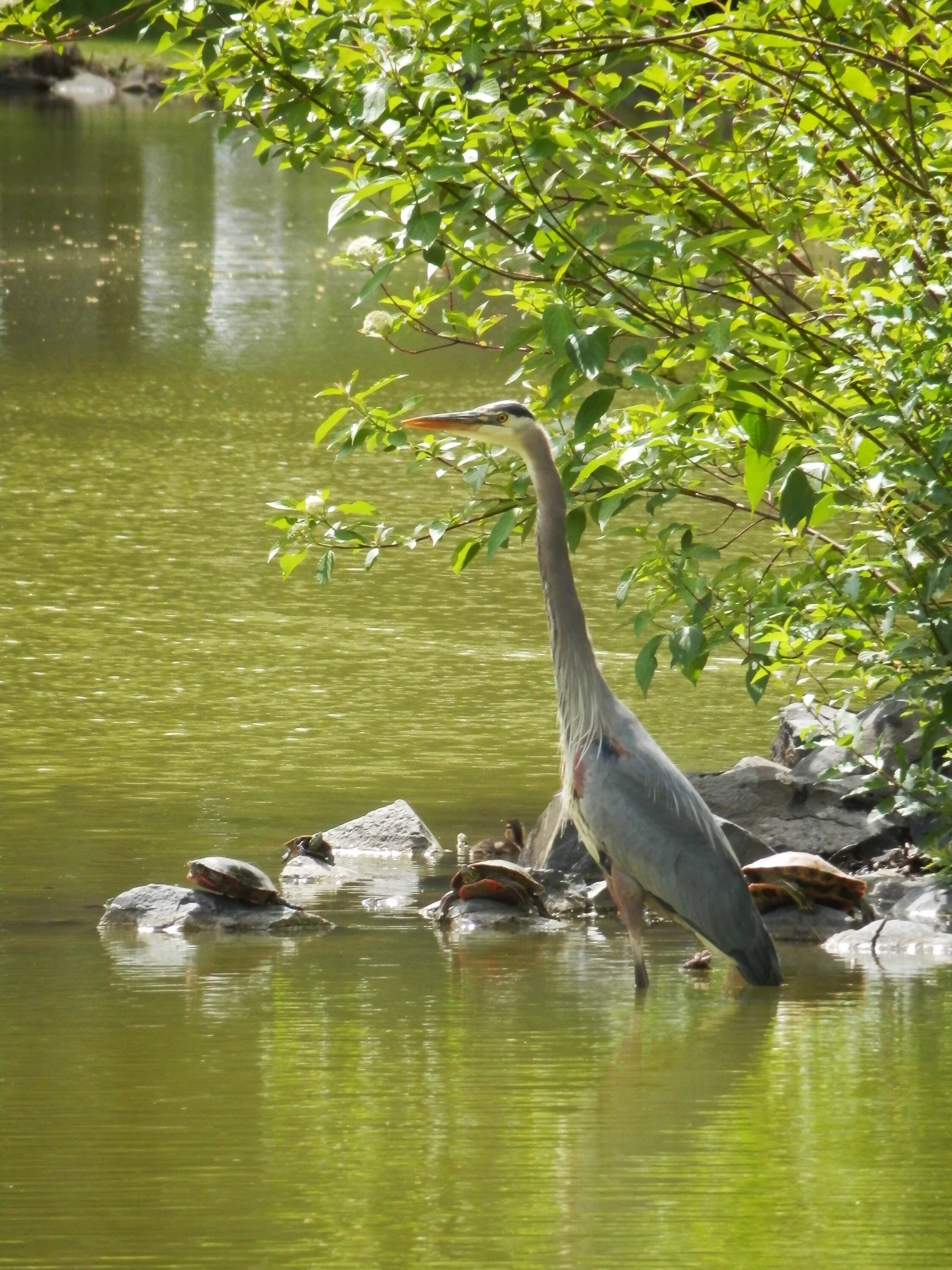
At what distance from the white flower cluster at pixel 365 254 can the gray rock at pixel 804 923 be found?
2706 mm

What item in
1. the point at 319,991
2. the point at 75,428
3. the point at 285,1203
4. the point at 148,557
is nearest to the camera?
the point at 285,1203

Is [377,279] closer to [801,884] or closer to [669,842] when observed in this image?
[669,842]

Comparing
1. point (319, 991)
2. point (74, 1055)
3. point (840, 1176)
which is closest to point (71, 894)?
point (319, 991)

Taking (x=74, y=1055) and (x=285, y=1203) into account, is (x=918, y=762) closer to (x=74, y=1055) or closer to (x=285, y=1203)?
(x=74, y=1055)

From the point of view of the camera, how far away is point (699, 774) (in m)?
9.02

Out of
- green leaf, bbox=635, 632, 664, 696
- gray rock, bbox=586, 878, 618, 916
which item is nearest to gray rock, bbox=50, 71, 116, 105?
gray rock, bbox=586, 878, 618, 916

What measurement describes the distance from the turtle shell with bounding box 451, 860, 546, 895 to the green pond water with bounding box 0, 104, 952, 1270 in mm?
252

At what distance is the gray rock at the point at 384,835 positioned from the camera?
8.78 metres

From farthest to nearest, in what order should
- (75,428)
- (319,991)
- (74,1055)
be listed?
(75,428), (319,991), (74,1055)

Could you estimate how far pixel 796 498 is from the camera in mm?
6328

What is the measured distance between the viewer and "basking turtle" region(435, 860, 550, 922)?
7.75 meters

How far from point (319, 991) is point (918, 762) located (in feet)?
7.45

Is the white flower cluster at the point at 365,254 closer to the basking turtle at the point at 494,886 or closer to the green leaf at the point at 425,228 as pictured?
the green leaf at the point at 425,228

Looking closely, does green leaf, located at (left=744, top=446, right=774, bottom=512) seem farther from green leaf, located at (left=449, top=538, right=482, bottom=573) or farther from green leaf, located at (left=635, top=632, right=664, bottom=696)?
green leaf, located at (left=449, top=538, right=482, bottom=573)
